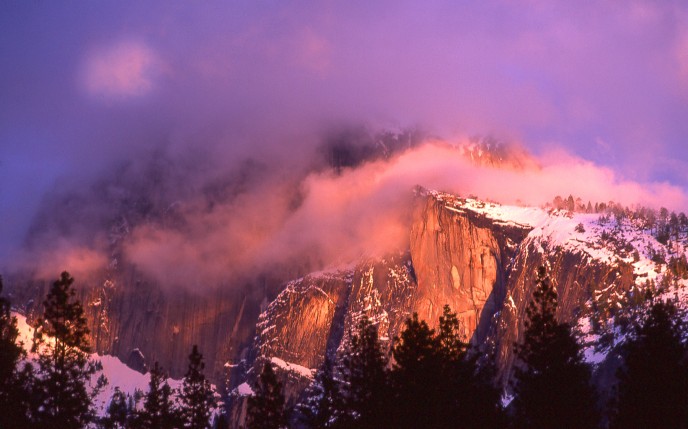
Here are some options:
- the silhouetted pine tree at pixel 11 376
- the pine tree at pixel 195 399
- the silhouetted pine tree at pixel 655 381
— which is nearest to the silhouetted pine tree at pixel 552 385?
the silhouetted pine tree at pixel 655 381

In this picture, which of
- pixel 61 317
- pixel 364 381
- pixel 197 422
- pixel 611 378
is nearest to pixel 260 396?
pixel 197 422

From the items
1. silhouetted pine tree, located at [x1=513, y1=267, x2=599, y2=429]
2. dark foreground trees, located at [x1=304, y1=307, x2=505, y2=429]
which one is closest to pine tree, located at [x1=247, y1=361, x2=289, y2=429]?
dark foreground trees, located at [x1=304, y1=307, x2=505, y2=429]

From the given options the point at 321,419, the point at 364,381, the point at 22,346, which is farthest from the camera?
the point at 321,419

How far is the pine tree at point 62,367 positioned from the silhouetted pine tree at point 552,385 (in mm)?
32653

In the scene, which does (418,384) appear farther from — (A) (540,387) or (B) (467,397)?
(A) (540,387)

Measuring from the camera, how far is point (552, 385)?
65.2 m

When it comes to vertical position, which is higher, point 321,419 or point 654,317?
point 654,317

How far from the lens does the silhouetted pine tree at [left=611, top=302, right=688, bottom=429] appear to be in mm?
59219

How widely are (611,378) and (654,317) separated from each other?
139m

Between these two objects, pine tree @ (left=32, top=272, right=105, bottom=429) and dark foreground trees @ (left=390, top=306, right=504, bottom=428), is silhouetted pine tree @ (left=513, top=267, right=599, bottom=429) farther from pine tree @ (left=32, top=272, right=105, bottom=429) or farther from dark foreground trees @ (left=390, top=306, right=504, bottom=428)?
pine tree @ (left=32, top=272, right=105, bottom=429)

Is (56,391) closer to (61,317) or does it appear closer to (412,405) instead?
(61,317)

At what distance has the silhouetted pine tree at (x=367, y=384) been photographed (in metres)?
67.7

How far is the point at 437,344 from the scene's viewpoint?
71938 mm

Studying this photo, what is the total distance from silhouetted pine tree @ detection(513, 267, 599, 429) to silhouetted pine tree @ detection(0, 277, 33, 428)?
36361 millimetres
